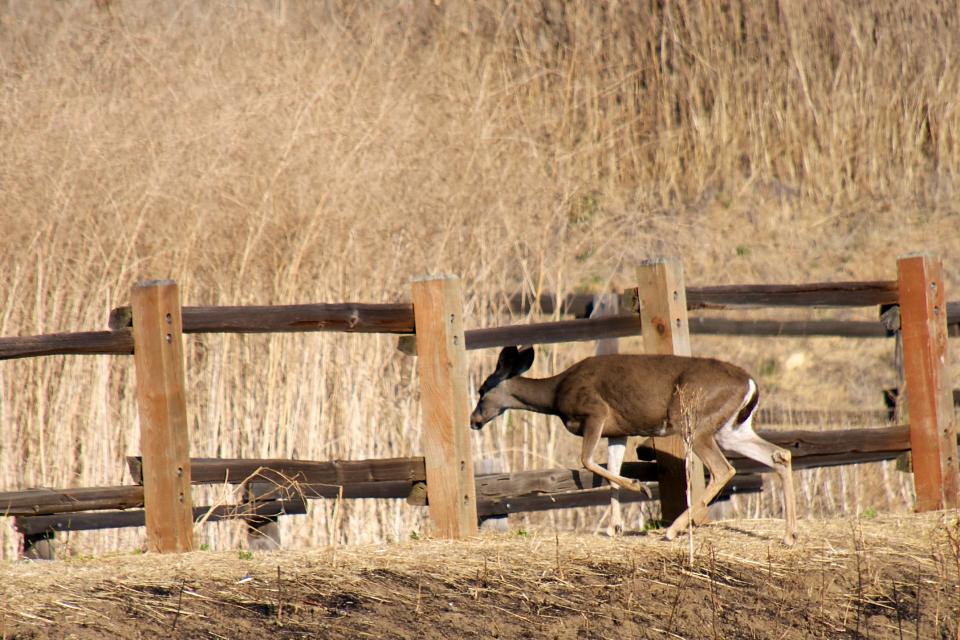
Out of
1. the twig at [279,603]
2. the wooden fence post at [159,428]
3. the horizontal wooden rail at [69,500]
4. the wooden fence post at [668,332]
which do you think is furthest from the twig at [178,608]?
the wooden fence post at [668,332]

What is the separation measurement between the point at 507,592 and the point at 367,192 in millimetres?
5484

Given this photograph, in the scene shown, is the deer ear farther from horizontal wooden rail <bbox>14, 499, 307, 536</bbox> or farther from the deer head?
horizontal wooden rail <bbox>14, 499, 307, 536</bbox>

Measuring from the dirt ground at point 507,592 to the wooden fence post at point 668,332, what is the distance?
0.74 metres

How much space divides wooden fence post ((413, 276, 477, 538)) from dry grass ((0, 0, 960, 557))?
200cm

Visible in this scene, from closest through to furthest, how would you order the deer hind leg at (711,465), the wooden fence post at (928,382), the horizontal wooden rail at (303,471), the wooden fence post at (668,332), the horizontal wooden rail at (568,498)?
the horizontal wooden rail at (303,471) < the deer hind leg at (711,465) < the wooden fence post at (668,332) < the horizontal wooden rail at (568,498) < the wooden fence post at (928,382)

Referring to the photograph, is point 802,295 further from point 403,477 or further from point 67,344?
point 67,344

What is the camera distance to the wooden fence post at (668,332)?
740 cm

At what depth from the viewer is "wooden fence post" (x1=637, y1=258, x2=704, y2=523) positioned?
24.3 ft

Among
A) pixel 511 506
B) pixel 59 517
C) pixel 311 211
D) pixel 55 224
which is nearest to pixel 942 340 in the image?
pixel 511 506

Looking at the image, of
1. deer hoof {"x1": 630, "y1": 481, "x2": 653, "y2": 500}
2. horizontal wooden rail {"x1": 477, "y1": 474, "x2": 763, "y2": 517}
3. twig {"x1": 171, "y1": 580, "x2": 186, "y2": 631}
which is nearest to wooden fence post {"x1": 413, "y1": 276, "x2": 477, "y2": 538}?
horizontal wooden rail {"x1": 477, "y1": 474, "x2": 763, "y2": 517}

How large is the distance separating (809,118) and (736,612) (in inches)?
520

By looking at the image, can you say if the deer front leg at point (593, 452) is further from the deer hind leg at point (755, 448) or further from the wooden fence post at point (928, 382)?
the wooden fence post at point (928, 382)

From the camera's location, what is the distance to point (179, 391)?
21.3 ft

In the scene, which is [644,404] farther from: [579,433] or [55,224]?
[55,224]
